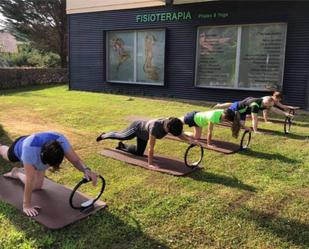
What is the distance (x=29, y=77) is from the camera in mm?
21484

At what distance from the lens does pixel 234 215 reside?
461 cm

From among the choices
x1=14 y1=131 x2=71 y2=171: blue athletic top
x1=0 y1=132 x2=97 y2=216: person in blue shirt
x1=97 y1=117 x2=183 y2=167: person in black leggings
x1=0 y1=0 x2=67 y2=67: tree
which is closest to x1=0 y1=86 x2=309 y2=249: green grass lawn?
x1=0 y1=132 x2=97 y2=216: person in blue shirt

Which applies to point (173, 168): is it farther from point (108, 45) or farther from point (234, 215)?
point (108, 45)

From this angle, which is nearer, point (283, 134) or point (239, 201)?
point (239, 201)

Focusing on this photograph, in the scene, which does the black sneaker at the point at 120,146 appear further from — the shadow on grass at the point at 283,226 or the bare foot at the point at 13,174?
the shadow on grass at the point at 283,226

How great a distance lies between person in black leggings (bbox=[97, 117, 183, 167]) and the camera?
229 inches

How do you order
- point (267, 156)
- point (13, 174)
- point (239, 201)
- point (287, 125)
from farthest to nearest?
1. point (287, 125)
2. point (267, 156)
3. point (13, 174)
4. point (239, 201)

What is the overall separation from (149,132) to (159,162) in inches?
23.0

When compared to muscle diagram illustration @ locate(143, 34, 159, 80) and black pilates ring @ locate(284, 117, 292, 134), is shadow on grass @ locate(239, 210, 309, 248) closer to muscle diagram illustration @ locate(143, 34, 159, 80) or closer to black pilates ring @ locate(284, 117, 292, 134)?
black pilates ring @ locate(284, 117, 292, 134)

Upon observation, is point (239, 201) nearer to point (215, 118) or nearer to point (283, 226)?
point (283, 226)

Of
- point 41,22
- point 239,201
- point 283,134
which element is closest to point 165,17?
point 283,134

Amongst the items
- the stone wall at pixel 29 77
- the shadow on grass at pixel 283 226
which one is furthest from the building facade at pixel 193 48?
the shadow on grass at pixel 283 226

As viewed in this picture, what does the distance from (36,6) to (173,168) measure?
25.8 metres

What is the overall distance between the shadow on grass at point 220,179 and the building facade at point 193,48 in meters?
7.57
